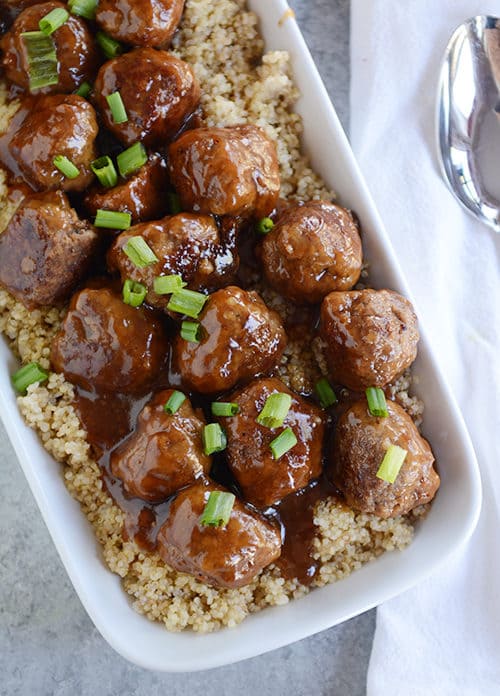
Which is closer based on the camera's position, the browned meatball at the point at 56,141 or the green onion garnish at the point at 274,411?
the green onion garnish at the point at 274,411

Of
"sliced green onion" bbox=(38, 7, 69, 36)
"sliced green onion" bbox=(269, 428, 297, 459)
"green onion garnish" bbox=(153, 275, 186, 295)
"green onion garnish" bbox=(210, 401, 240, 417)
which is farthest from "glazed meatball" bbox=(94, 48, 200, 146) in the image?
"sliced green onion" bbox=(269, 428, 297, 459)

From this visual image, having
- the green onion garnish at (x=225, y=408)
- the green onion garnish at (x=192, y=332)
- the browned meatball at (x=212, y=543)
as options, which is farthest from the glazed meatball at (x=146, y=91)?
the browned meatball at (x=212, y=543)

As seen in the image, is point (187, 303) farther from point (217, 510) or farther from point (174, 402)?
point (217, 510)

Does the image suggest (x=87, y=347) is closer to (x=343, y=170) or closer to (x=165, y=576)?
(x=165, y=576)

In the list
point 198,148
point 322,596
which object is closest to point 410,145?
point 198,148

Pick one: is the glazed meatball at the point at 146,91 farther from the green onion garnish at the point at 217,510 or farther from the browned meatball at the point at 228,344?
the green onion garnish at the point at 217,510

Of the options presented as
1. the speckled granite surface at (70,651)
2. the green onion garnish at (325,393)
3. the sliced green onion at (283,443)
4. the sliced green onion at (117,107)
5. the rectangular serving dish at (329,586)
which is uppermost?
the sliced green onion at (117,107)

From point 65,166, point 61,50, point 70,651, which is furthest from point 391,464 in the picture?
point 61,50
